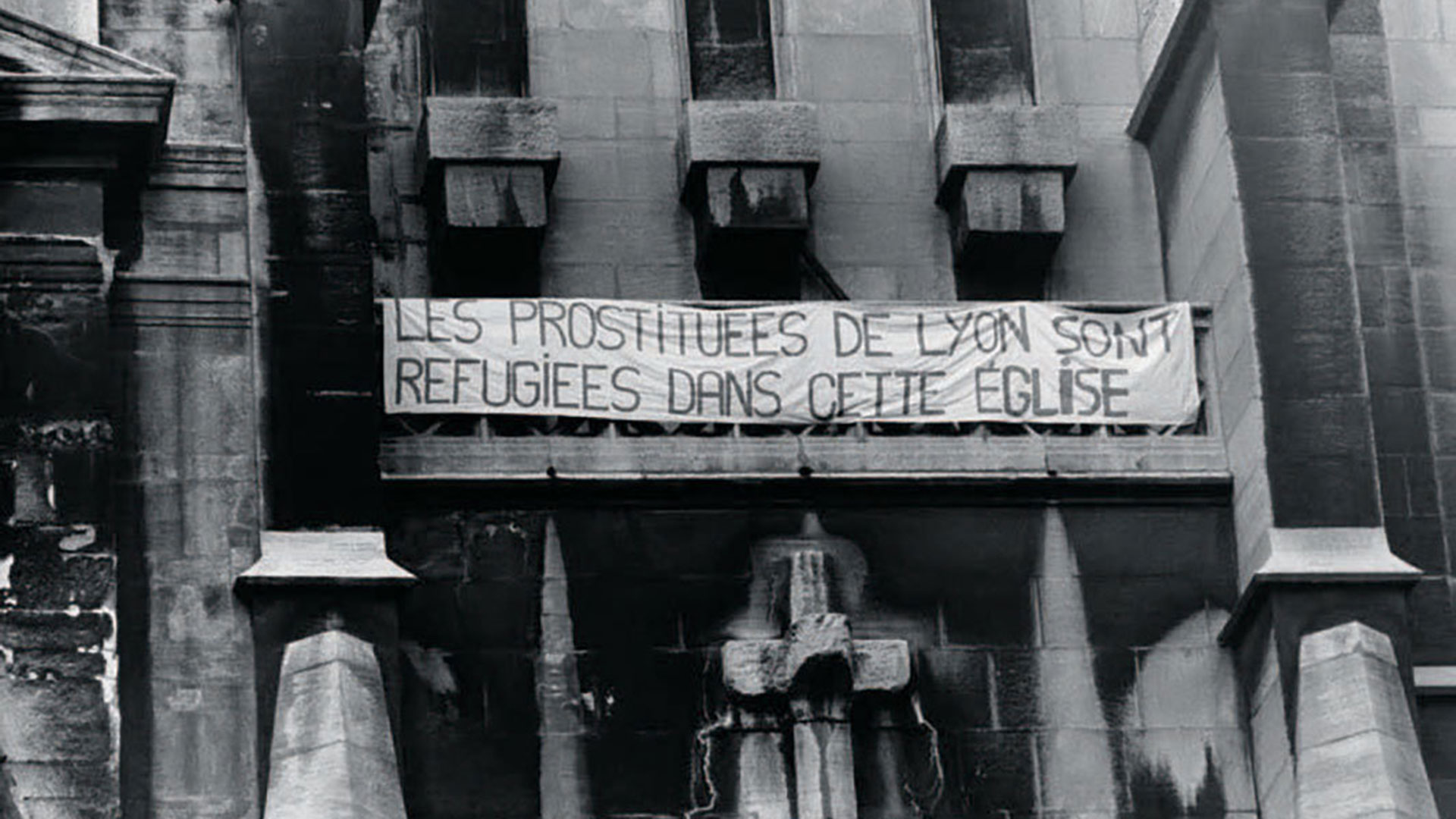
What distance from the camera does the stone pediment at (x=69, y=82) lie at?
3578 cm

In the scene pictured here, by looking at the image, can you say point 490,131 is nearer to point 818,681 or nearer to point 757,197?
point 757,197

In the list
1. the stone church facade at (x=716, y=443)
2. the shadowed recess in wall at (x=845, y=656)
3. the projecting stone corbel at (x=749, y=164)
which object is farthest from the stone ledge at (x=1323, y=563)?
the projecting stone corbel at (x=749, y=164)

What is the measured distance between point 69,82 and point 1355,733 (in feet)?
38.2

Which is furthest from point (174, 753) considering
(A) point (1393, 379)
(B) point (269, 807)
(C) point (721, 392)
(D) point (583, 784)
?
(A) point (1393, 379)

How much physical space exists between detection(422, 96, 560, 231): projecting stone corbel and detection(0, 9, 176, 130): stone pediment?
141 inches

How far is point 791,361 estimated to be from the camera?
1516 inches

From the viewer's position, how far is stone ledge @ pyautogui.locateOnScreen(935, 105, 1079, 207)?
130 feet

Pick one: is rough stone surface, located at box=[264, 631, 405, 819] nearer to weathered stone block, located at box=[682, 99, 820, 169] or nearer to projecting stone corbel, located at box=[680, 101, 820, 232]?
projecting stone corbel, located at box=[680, 101, 820, 232]

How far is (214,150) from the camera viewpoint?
3675 cm

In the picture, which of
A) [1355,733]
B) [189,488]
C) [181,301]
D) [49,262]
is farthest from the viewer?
[181,301]

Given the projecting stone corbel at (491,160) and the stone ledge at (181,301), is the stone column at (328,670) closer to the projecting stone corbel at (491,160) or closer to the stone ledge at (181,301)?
the stone ledge at (181,301)

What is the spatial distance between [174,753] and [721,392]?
6.18 m

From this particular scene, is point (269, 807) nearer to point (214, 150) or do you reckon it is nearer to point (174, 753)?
point (174, 753)

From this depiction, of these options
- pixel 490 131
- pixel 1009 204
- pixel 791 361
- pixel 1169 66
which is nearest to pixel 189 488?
pixel 490 131
